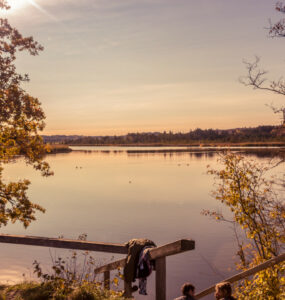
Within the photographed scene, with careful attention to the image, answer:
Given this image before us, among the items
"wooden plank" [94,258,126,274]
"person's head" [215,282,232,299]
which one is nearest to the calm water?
"wooden plank" [94,258,126,274]

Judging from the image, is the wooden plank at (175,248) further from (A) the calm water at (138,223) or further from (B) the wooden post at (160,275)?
(A) the calm water at (138,223)

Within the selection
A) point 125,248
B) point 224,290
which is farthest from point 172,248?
point 224,290

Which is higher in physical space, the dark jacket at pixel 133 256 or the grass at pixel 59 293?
the dark jacket at pixel 133 256

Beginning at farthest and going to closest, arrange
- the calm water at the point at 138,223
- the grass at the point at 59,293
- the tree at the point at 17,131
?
1. the calm water at the point at 138,223
2. the tree at the point at 17,131
3. the grass at the point at 59,293


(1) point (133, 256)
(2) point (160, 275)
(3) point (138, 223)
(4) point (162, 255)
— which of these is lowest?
(3) point (138, 223)

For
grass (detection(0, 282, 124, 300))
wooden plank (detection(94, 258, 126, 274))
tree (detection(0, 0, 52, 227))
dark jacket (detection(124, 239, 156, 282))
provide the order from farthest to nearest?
1. tree (detection(0, 0, 52, 227))
2. wooden plank (detection(94, 258, 126, 274))
3. grass (detection(0, 282, 124, 300))
4. dark jacket (detection(124, 239, 156, 282))

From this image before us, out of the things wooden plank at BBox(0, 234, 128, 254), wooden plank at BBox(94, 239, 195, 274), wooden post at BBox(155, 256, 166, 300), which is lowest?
wooden post at BBox(155, 256, 166, 300)

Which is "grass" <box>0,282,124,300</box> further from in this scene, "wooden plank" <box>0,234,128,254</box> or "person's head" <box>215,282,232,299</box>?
"person's head" <box>215,282,232,299</box>

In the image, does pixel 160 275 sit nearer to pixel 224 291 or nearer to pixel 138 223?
pixel 224 291

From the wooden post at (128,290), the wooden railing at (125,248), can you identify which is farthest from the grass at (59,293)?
the wooden railing at (125,248)

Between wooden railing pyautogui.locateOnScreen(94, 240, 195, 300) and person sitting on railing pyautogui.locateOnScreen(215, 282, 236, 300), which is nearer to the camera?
wooden railing pyautogui.locateOnScreen(94, 240, 195, 300)

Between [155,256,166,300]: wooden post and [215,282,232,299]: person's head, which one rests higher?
[155,256,166,300]: wooden post

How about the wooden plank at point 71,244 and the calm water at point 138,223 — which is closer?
the wooden plank at point 71,244

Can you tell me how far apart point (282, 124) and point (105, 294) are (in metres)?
8.00
